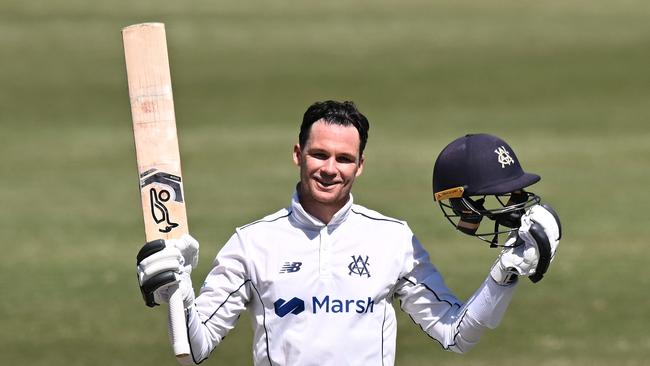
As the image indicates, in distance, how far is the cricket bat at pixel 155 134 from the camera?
4812 mm

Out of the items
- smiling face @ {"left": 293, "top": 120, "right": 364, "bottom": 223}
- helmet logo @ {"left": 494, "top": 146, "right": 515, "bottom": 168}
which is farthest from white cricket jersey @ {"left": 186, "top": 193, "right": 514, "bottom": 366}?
helmet logo @ {"left": 494, "top": 146, "right": 515, "bottom": 168}

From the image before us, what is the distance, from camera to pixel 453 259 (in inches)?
514

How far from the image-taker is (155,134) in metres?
4.86

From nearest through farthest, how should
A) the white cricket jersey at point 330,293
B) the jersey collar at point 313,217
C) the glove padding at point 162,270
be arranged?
the glove padding at point 162,270
the white cricket jersey at point 330,293
the jersey collar at point 313,217

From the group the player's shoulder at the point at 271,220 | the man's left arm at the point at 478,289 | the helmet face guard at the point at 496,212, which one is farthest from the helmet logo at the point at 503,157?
the player's shoulder at the point at 271,220

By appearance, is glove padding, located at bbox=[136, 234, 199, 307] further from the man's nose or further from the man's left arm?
the man's left arm

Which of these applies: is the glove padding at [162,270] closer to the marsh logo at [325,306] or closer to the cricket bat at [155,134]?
the cricket bat at [155,134]

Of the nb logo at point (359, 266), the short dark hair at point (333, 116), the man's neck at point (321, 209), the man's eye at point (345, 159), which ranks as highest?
the short dark hair at point (333, 116)

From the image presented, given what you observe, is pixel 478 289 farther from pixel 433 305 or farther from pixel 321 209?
pixel 321 209

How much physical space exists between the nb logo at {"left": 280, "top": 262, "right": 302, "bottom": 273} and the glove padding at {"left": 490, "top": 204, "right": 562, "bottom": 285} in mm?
747

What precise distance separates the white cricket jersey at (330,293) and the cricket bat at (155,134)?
26 centimetres

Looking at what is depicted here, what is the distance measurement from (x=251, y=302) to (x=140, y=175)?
64 centimetres

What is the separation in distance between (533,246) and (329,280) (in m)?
0.77

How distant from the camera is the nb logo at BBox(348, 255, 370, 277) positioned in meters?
4.86
